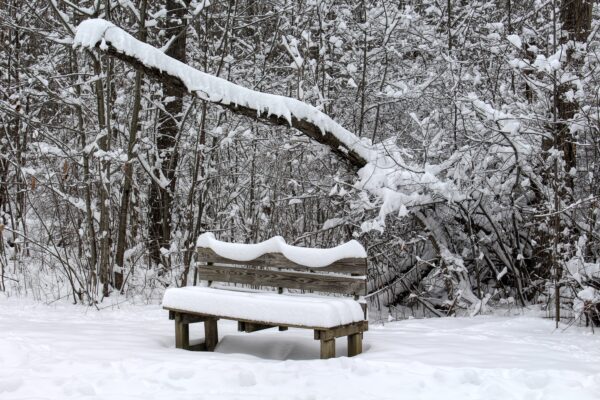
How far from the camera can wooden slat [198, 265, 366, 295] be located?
493 cm

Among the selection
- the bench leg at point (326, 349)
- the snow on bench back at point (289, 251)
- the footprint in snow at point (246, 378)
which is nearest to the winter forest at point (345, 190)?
the footprint in snow at point (246, 378)

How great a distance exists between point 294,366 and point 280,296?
0.74m

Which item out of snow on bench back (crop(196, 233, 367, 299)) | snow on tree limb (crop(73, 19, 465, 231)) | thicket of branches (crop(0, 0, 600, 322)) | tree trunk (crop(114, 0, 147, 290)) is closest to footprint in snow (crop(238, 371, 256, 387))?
snow on bench back (crop(196, 233, 367, 299))

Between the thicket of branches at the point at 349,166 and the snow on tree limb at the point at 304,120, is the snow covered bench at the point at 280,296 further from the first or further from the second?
the thicket of branches at the point at 349,166

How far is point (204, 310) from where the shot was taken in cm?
499

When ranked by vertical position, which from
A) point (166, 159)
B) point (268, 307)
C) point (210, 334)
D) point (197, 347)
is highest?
point (166, 159)

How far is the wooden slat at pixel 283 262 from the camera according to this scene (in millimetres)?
4898

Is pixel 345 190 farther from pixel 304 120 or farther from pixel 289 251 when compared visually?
pixel 289 251

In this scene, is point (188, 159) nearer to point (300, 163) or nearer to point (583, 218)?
point (300, 163)

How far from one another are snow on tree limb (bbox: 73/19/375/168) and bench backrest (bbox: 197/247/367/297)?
1756mm

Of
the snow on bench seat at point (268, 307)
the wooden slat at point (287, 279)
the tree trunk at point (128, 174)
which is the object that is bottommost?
the snow on bench seat at point (268, 307)

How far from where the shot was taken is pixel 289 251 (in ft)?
17.3

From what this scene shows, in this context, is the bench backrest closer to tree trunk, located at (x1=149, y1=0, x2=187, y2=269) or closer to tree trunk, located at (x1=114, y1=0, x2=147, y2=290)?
tree trunk, located at (x1=114, y1=0, x2=147, y2=290)

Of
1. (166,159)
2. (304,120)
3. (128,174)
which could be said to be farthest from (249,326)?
(166,159)
